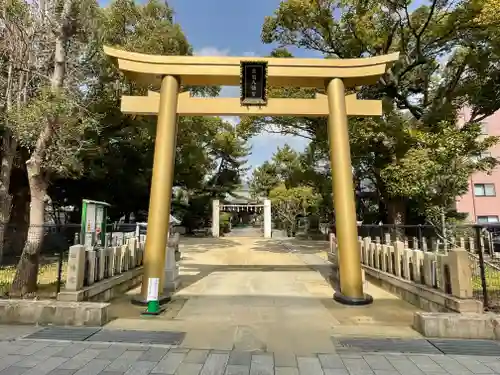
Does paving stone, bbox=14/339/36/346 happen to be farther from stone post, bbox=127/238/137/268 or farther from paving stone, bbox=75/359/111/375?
stone post, bbox=127/238/137/268

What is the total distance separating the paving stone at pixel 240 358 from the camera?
3.42m

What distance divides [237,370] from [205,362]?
40 cm

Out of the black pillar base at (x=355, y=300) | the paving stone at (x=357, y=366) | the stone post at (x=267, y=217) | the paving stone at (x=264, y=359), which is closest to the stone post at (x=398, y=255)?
the black pillar base at (x=355, y=300)

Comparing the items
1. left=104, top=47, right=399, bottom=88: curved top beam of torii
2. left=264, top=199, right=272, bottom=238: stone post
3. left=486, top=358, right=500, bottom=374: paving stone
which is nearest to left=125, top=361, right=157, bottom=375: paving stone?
left=486, top=358, right=500, bottom=374: paving stone

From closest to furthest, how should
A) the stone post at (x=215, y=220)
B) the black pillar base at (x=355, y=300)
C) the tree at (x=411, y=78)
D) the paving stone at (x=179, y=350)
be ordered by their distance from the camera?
the paving stone at (x=179, y=350) → the black pillar base at (x=355, y=300) → the tree at (x=411, y=78) → the stone post at (x=215, y=220)

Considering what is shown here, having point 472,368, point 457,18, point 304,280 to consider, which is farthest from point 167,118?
point 457,18

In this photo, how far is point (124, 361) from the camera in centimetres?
344

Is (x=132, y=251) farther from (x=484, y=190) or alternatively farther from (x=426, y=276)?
(x=484, y=190)

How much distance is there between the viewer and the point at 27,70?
708 cm

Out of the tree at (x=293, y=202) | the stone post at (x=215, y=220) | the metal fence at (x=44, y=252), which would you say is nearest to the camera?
the metal fence at (x=44, y=252)

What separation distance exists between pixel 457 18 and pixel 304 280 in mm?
11070

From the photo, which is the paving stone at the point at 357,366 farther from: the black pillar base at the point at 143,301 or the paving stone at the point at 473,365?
the black pillar base at the point at 143,301

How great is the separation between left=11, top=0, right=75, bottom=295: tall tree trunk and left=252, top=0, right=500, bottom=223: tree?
350 inches

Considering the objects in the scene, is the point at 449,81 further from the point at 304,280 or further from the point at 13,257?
the point at 13,257
